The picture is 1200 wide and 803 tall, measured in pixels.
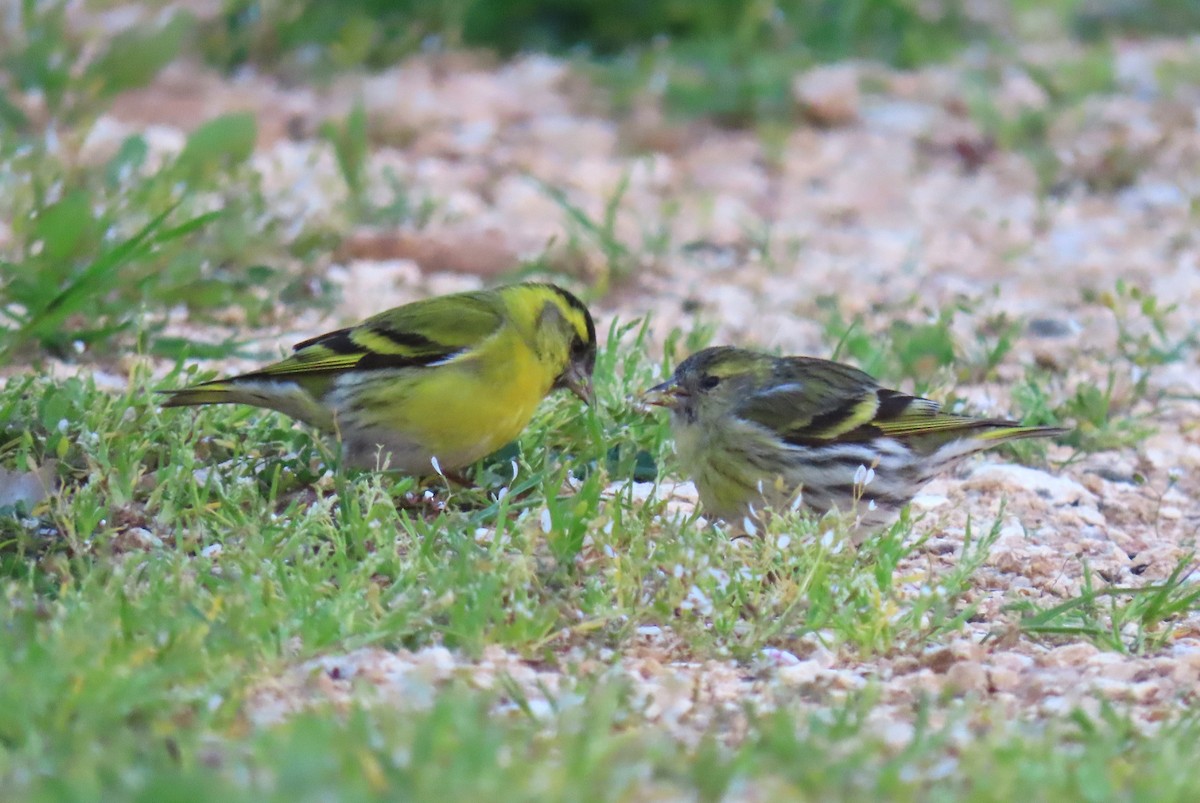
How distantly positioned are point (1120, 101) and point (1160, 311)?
3.54 metres

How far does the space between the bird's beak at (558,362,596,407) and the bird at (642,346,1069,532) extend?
16cm

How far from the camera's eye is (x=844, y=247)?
762 cm

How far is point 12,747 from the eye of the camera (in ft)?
9.65

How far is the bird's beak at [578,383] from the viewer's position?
4.92m

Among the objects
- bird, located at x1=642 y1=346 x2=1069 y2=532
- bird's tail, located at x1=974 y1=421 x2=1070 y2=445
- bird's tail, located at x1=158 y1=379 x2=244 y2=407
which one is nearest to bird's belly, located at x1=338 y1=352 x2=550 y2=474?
bird's tail, located at x1=158 y1=379 x2=244 y2=407

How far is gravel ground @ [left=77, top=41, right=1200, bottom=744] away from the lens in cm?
362

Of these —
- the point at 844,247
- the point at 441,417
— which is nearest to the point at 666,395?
the point at 441,417

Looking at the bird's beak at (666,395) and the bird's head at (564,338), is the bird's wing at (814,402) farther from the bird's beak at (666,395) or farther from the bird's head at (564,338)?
the bird's head at (564,338)

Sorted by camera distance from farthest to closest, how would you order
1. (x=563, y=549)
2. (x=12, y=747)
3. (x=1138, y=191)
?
(x=1138, y=191)
(x=563, y=549)
(x=12, y=747)

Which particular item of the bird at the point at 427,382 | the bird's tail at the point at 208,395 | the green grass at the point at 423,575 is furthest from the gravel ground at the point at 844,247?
the bird's tail at the point at 208,395

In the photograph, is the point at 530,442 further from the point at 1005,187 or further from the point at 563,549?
the point at 1005,187

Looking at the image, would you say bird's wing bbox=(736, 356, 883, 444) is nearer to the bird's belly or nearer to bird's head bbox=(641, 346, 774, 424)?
bird's head bbox=(641, 346, 774, 424)

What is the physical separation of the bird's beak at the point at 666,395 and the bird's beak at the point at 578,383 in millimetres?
147

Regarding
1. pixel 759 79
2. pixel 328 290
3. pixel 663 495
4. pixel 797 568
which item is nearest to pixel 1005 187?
pixel 759 79
